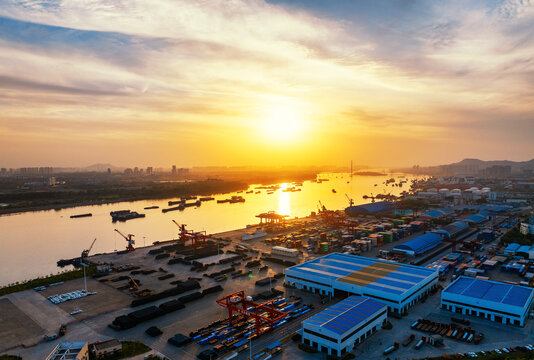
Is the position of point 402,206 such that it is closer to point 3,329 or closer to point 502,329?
point 502,329

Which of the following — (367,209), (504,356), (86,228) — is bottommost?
(504,356)

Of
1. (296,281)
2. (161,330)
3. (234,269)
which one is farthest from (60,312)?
(296,281)

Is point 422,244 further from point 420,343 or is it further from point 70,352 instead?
point 70,352

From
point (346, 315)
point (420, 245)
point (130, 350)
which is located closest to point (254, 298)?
point (346, 315)

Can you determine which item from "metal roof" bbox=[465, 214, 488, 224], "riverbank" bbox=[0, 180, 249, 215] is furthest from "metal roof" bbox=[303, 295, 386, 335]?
"riverbank" bbox=[0, 180, 249, 215]

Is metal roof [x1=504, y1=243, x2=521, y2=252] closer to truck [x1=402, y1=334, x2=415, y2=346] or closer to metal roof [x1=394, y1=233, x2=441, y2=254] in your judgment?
metal roof [x1=394, y1=233, x2=441, y2=254]

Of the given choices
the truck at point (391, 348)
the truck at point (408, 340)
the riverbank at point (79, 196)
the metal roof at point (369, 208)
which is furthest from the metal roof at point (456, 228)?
the riverbank at point (79, 196)
